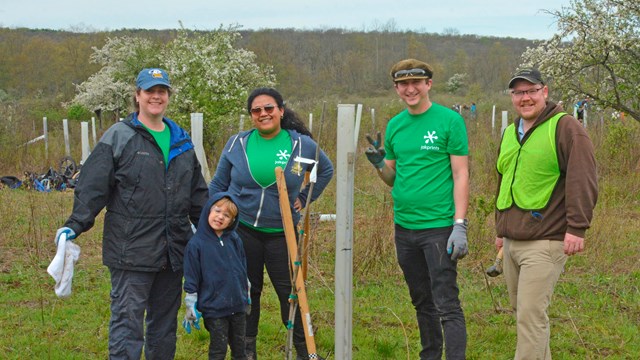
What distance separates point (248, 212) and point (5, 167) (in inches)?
496

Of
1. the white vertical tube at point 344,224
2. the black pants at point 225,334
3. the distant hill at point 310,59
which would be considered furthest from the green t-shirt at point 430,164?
the distant hill at point 310,59

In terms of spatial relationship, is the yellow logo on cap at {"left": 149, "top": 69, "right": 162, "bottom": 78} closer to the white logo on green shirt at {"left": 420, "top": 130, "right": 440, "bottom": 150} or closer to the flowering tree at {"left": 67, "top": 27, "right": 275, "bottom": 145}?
the white logo on green shirt at {"left": 420, "top": 130, "right": 440, "bottom": 150}

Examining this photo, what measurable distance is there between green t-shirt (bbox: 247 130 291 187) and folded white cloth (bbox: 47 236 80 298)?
1069 millimetres

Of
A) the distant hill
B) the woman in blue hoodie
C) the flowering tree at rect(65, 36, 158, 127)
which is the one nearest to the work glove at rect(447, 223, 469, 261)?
the woman in blue hoodie

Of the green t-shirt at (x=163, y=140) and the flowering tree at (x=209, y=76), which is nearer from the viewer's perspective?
the green t-shirt at (x=163, y=140)

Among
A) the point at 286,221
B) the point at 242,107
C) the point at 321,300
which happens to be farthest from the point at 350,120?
the point at 242,107

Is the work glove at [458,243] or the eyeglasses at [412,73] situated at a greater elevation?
the eyeglasses at [412,73]

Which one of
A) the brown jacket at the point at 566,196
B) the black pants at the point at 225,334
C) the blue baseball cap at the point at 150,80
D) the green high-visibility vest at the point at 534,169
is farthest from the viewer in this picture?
the black pants at the point at 225,334

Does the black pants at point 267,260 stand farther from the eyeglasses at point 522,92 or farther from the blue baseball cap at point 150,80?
the eyeglasses at point 522,92

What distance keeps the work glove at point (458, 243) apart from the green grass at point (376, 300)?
0.85 metres

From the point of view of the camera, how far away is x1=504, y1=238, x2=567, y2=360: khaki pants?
3.49 metres

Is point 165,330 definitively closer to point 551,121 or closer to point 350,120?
point 350,120

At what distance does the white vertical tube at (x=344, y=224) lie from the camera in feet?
10.1

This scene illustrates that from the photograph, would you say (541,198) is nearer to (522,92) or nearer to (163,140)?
(522,92)
